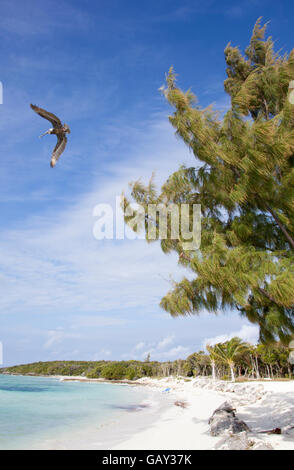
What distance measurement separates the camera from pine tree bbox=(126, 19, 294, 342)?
13.7 ft

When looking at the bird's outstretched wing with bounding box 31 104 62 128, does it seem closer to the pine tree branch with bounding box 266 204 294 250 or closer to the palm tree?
the pine tree branch with bounding box 266 204 294 250

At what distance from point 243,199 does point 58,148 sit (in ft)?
9.92

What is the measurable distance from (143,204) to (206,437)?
5.44 meters

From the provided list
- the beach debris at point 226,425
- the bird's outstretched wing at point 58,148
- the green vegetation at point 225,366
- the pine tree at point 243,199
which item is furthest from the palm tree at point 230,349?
the bird's outstretched wing at point 58,148

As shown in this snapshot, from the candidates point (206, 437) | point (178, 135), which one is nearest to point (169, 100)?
point (178, 135)

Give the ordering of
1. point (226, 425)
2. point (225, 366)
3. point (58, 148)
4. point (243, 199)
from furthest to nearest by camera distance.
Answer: point (225, 366) → point (226, 425) → point (58, 148) → point (243, 199)

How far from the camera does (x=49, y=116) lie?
5168 millimetres

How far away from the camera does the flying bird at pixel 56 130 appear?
16.5 feet

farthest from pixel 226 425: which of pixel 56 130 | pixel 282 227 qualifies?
pixel 56 130

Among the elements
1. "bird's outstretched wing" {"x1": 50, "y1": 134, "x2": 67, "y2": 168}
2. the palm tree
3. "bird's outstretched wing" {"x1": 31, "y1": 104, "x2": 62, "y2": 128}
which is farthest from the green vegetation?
"bird's outstretched wing" {"x1": 31, "y1": 104, "x2": 62, "y2": 128}

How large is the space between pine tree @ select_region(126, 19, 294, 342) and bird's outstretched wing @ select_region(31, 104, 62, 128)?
1621 mm

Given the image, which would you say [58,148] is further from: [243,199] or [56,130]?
[243,199]

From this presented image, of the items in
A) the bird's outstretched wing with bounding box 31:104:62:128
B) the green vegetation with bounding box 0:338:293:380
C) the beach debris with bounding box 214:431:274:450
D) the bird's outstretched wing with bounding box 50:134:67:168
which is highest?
the bird's outstretched wing with bounding box 31:104:62:128

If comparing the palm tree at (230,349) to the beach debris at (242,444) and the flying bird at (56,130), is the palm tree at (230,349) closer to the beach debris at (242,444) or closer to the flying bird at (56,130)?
the beach debris at (242,444)
